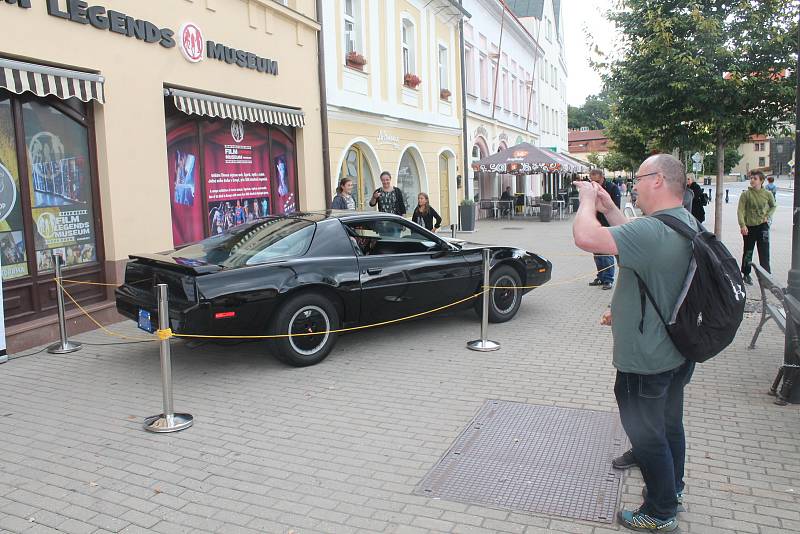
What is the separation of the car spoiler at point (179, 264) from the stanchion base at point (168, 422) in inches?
50.6

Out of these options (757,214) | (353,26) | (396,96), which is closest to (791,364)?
(757,214)

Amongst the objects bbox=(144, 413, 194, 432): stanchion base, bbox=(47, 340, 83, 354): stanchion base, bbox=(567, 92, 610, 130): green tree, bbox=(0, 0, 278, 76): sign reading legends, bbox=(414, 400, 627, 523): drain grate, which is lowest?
bbox=(414, 400, 627, 523): drain grate

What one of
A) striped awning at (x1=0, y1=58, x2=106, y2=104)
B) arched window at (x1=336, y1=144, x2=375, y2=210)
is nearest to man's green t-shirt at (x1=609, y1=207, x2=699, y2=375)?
striped awning at (x1=0, y1=58, x2=106, y2=104)

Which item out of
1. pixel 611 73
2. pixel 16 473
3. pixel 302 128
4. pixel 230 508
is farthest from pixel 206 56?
pixel 230 508

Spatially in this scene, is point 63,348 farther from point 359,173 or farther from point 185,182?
point 359,173

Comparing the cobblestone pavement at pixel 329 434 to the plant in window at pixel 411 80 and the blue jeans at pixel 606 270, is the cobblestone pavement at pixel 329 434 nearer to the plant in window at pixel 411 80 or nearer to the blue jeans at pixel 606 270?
the blue jeans at pixel 606 270

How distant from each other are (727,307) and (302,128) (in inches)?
424

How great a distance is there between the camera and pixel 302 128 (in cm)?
1276

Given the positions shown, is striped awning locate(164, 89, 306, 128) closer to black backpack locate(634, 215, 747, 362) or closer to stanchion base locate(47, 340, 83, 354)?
stanchion base locate(47, 340, 83, 354)

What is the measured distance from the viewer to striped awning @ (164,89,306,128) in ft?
30.9

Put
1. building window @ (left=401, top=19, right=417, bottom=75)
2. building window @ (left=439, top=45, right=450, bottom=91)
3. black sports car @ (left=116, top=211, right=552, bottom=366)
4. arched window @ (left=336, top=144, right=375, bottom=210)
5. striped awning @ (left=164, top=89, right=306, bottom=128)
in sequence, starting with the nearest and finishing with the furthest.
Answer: black sports car @ (left=116, top=211, right=552, bottom=366), striped awning @ (left=164, top=89, right=306, bottom=128), arched window @ (left=336, top=144, right=375, bottom=210), building window @ (left=401, top=19, right=417, bottom=75), building window @ (left=439, top=45, right=450, bottom=91)

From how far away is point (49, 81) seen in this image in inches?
290

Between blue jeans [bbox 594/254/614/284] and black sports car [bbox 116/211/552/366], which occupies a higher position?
black sports car [bbox 116/211/552/366]

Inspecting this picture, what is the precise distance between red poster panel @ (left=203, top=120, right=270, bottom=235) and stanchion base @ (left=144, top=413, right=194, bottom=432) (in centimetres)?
616
